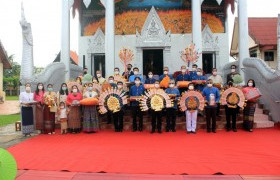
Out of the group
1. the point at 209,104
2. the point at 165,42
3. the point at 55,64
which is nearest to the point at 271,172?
the point at 209,104

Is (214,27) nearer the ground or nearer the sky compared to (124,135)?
nearer the sky

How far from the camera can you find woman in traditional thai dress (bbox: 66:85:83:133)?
9602 mm

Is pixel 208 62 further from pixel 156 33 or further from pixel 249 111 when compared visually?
pixel 249 111

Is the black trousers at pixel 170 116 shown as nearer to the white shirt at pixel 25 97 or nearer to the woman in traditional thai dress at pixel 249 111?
the woman in traditional thai dress at pixel 249 111

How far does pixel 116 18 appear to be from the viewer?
17188mm

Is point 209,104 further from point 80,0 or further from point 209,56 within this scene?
point 80,0

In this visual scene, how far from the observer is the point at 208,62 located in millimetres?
17688

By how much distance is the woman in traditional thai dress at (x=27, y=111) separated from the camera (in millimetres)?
9420

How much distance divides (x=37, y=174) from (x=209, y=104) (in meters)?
5.69

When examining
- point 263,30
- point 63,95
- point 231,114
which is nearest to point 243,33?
point 231,114

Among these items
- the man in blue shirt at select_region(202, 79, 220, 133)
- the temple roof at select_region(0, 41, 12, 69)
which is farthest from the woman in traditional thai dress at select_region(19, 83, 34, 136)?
the temple roof at select_region(0, 41, 12, 69)

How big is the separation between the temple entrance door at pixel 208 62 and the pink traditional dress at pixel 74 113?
9.66 m

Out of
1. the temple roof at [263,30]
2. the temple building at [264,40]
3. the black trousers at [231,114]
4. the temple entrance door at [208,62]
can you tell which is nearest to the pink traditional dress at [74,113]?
the black trousers at [231,114]

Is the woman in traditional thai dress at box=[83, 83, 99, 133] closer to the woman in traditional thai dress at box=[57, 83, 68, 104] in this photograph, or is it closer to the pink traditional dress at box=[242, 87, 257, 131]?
the woman in traditional thai dress at box=[57, 83, 68, 104]
